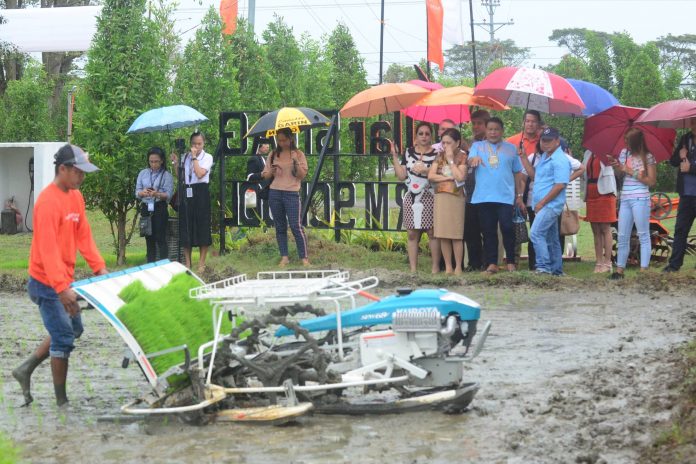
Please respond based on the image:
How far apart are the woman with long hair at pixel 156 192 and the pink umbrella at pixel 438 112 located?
3.75 meters

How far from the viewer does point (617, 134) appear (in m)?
14.9

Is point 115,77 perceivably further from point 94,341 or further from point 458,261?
point 94,341

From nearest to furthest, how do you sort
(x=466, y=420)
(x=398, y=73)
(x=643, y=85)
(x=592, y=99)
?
1. (x=466, y=420)
2. (x=592, y=99)
3. (x=643, y=85)
4. (x=398, y=73)

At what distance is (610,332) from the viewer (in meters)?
10.9

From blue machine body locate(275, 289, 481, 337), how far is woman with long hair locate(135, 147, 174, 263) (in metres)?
9.06

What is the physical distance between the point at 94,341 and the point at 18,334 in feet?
3.34

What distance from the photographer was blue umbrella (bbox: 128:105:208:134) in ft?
53.3

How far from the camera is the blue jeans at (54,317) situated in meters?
8.19

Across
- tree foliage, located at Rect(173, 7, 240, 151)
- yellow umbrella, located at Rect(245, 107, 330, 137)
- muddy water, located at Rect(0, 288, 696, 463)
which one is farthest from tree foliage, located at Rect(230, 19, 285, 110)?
muddy water, located at Rect(0, 288, 696, 463)

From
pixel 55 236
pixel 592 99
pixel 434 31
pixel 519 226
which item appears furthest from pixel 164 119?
pixel 434 31

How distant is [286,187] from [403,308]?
879 centimetres

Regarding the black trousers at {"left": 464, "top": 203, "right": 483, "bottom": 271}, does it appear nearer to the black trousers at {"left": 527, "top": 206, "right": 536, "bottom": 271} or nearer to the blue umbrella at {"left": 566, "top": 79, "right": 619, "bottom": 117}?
the black trousers at {"left": 527, "top": 206, "right": 536, "bottom": 271}

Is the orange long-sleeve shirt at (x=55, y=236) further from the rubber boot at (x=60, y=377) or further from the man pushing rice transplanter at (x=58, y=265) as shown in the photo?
the rubber boot at (x=60, y=377)

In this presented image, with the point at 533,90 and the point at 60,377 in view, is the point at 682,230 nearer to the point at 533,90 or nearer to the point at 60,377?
the point at 533,90
